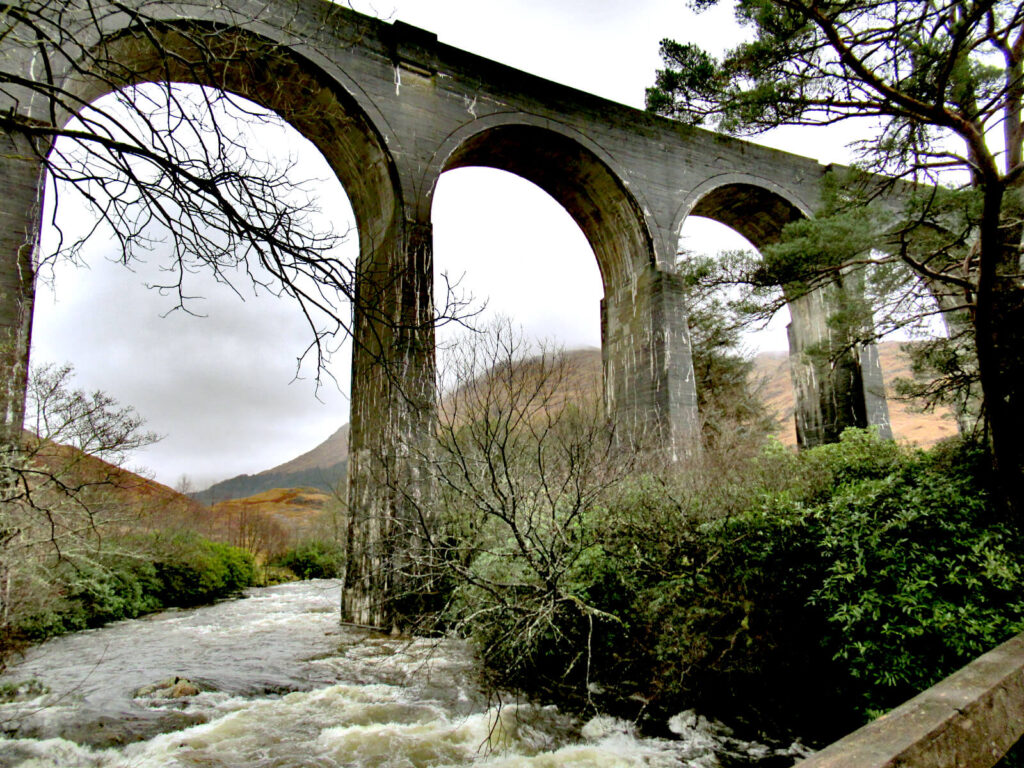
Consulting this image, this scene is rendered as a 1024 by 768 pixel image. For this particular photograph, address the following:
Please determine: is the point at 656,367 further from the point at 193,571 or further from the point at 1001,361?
the point at 193,571

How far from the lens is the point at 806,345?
1413 centimetres

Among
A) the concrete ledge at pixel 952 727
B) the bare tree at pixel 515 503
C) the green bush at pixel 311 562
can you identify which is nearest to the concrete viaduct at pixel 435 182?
the bare tree at pixel 515 503

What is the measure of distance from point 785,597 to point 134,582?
39.8 ft

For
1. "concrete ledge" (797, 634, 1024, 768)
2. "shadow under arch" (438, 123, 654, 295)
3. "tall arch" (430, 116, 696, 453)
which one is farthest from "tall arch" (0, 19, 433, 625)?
"concrete ledge" (797, 634, 1024, 768)

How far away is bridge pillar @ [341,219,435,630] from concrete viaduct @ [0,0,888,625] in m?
0.04

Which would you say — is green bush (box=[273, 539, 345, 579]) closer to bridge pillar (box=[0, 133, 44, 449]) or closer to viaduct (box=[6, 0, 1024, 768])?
viaduct (box=[6, 0, 1024, 768])

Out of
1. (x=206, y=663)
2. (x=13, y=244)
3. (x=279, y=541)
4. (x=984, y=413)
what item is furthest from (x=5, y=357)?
(x=279, y=541)

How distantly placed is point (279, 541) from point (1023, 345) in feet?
80.3

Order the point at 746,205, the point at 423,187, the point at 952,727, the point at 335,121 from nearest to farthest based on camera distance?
1. the point at 952,727
2. the point at 335,121
3. the point at 423,187
4. the point at 746,205

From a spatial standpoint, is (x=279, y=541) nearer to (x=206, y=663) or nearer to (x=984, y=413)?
(x=206, y=663)

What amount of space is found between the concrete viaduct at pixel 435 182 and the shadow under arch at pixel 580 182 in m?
0.04

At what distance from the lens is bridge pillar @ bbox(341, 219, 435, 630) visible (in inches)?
337

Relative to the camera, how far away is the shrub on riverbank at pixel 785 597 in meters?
3.96

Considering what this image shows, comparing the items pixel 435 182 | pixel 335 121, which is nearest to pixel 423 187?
pixel 435 182
